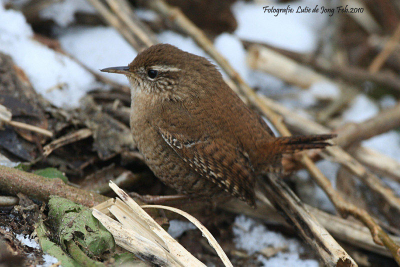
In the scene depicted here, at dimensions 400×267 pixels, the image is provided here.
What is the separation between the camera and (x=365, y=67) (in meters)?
5.54

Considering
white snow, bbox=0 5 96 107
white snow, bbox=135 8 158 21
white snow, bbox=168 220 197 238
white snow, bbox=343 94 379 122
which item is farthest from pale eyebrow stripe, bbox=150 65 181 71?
white snow, bbox=343 94 379 122

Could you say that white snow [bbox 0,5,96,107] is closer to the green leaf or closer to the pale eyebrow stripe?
the green leaf

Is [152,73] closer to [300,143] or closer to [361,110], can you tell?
[300,143]

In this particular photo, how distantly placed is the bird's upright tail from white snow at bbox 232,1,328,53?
2.46 metres

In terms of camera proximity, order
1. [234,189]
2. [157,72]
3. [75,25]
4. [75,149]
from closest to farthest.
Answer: [234,189], [157,72], [75,149], [75,25]

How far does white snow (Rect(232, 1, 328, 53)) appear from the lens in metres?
5.27

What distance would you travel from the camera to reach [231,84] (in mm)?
4176

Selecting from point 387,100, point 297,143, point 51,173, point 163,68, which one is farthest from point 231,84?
point 387,100

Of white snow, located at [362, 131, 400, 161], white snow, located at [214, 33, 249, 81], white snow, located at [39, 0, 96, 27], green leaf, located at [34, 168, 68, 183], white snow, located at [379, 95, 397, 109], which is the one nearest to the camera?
green leaf, located at [34, 168, 68, 183]

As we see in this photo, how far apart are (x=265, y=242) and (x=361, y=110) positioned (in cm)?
237

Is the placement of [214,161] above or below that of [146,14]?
below

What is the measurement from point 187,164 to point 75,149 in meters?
0.96

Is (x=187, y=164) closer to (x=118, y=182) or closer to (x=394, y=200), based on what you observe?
(x=118, y=182)

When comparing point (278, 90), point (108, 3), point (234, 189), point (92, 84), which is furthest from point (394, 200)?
point (108, 3)
